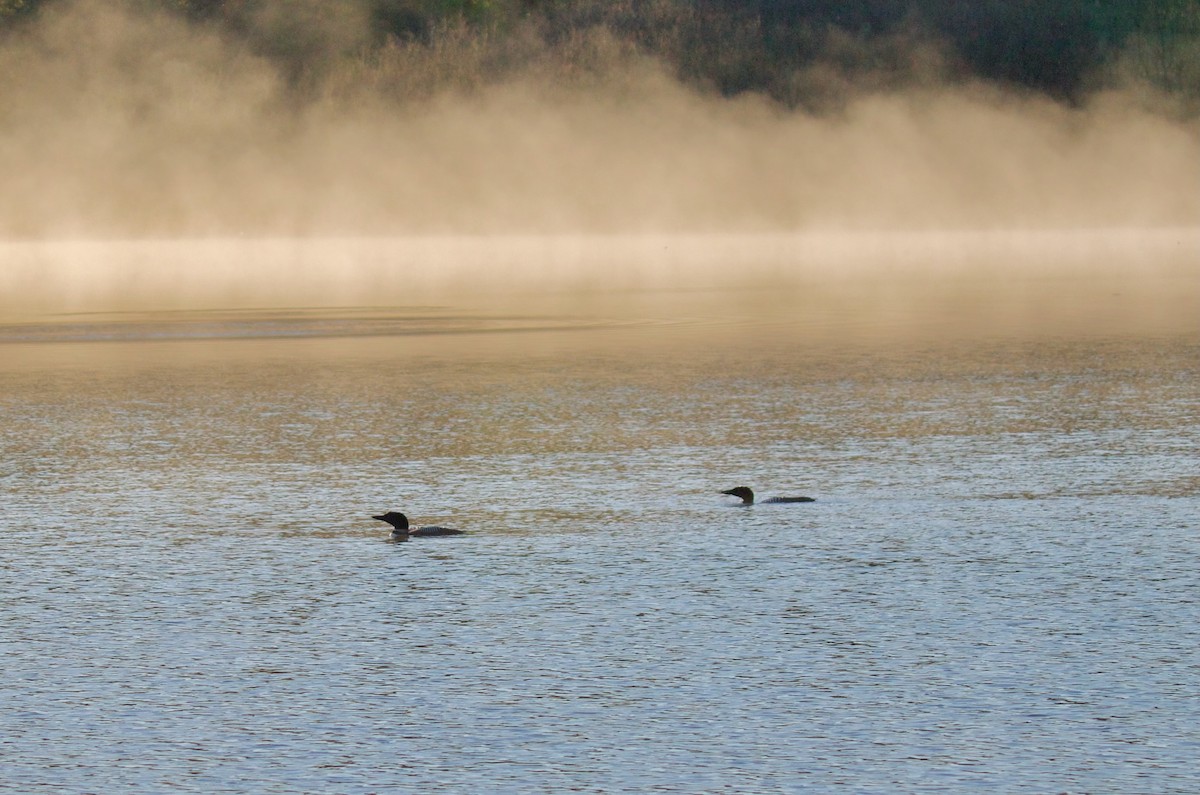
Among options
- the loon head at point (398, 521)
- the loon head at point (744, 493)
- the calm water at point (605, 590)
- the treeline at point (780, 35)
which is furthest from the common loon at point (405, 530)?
the treeline at point (780, 35)

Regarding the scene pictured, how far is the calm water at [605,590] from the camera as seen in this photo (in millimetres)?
4473

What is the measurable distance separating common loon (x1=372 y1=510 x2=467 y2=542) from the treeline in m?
65.9

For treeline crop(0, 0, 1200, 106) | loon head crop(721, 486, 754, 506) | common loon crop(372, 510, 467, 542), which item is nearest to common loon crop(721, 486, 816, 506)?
loon head crop(721, 486, 754, 506)

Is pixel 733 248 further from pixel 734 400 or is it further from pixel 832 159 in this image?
pixel 734 400

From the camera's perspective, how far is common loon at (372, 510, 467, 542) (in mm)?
7145

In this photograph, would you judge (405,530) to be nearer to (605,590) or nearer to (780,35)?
(605,590)

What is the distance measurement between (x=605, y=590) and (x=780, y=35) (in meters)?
68.2

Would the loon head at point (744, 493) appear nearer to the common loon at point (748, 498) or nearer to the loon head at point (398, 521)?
the common loon at point (748, 498)

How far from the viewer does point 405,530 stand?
23.6 ft

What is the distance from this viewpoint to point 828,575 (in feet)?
20.9

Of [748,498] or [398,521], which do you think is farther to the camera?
[748,498]

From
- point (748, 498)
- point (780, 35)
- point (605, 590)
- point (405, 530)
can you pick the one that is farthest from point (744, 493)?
point (780, 35)

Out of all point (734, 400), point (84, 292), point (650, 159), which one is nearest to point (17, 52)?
point (650, 159)

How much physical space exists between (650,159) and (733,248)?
2059cm
